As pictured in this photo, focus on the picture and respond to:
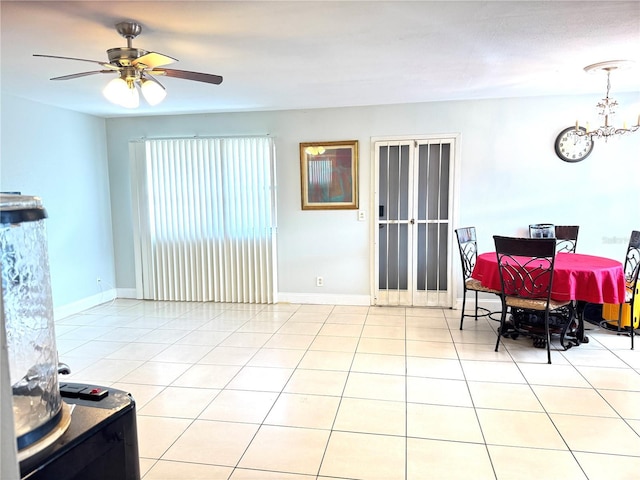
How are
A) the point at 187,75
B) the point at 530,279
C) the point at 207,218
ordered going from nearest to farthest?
the point at 187,75
the point at 530,279
the point at 207,218

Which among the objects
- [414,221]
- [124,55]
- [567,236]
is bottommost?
[567,236]

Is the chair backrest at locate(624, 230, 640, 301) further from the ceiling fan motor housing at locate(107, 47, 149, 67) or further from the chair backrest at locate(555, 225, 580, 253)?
the ceiling fan motor housing at locate(107, 47, 149, 67)

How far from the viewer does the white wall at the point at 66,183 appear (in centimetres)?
405

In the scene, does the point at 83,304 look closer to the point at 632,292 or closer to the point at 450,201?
the point at 450,201

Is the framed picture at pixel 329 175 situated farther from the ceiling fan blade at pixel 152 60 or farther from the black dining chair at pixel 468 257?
the ceiling fan blade at pixel 152 60

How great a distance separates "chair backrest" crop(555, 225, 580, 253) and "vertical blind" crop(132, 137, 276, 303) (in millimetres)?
3267

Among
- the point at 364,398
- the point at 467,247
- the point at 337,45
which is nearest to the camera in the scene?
the point at 364,398

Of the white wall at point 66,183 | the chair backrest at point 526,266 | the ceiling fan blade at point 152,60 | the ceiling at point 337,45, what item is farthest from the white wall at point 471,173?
the ceiling fan blade at point 152,60

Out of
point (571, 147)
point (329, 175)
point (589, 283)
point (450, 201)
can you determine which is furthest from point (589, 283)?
point (329, 175)

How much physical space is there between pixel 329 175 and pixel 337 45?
2177 mm

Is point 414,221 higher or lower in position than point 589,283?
higher

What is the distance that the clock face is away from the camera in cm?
434

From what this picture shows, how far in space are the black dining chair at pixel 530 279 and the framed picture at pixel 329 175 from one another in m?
1.95

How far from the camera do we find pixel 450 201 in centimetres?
467
